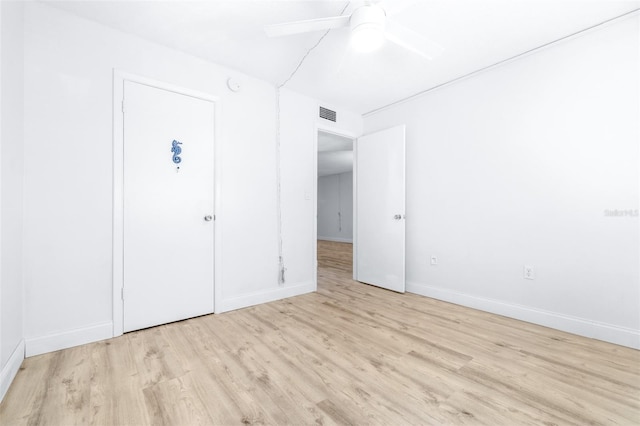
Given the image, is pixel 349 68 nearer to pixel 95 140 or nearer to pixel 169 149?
pixel 169 149

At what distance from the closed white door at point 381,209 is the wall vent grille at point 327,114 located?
1.67 feet

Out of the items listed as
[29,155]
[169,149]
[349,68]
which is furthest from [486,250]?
[29,155]

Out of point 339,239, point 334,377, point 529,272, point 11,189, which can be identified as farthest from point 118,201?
point 339,239

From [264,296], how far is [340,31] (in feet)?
8.74

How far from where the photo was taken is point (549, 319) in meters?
2.40

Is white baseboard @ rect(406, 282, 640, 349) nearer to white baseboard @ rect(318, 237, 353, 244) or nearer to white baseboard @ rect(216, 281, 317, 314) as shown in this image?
white baseboard @ rect(216, 281, 317, 314)

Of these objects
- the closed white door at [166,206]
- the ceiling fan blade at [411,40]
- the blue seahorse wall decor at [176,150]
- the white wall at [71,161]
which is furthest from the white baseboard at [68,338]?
the ceiling fan blade at [411,40]

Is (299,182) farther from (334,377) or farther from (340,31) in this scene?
(334,377)

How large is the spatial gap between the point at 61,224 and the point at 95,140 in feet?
2.22

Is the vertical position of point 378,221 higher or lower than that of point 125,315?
higher

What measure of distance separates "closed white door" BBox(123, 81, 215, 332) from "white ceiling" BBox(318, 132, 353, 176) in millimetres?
2395

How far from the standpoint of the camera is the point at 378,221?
3732 millimetres

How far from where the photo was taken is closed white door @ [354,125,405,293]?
3469mm


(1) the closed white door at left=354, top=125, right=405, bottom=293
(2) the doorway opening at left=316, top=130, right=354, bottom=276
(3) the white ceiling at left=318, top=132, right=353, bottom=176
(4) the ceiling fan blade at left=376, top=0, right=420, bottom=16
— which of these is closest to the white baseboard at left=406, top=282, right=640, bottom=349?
(1) the closed white door at left=354, top=125, right=405, bottom=293
